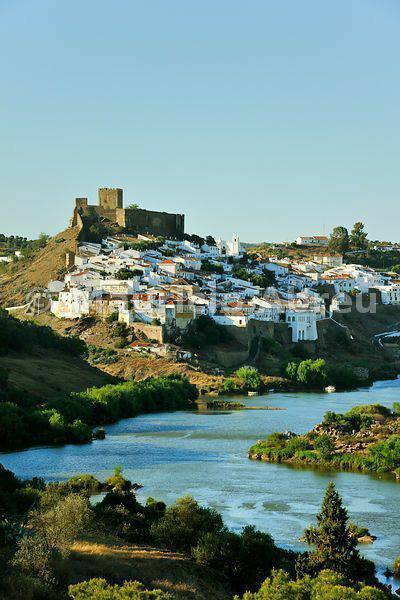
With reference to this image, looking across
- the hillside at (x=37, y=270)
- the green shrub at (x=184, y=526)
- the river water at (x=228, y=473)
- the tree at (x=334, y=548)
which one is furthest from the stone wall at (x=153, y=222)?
the tree at (x=334, y=548)

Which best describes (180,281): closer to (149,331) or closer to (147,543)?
(149,331)

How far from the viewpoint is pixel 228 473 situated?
2716 centimetres

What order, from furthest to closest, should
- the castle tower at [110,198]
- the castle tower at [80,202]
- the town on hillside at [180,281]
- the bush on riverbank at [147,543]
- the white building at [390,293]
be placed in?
the castle tower at [110,198]
the white building at [390,293]
the castle tower at [80,202]
the town on hillside at [180,281]
the bush on riverbank at [147,543]

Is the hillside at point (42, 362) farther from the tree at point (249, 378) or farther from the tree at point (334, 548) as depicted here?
the tree at point (334, 548)

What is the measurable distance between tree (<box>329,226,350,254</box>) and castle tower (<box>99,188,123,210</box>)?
22232 millimetres

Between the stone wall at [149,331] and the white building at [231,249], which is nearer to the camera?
the stone wall at [149,331]

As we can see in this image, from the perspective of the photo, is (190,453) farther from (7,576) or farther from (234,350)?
(234,350)

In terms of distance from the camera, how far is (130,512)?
804 inches

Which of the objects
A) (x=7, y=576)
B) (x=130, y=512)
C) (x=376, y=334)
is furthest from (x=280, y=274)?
(x=7, y=576)

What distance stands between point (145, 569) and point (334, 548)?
11.0 feet

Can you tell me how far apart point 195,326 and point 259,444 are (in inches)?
899

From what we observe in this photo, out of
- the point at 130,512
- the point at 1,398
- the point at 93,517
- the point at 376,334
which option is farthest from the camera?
the point at 376,334

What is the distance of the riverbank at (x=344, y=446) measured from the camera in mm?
28422

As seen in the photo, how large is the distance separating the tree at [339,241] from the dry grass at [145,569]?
7305 cm
